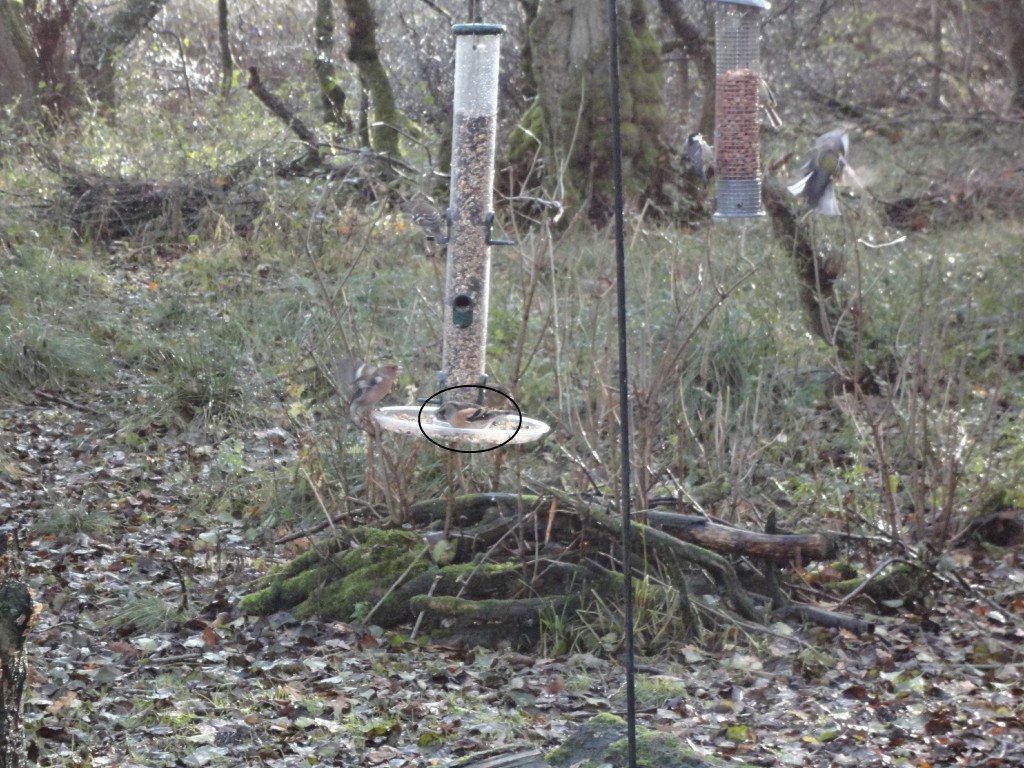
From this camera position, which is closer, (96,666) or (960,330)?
(96,666)

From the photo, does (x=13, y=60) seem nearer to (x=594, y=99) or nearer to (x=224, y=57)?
(x=224, y=57)

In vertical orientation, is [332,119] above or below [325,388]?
above

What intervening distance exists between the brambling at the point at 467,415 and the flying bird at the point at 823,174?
2.75 m

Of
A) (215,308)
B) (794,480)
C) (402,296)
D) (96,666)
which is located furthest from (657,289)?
(96,666)

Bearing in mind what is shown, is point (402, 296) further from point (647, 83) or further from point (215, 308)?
point (647, 83)

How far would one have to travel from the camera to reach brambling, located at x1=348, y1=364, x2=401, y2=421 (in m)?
4.24

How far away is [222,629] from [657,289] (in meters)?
4.66

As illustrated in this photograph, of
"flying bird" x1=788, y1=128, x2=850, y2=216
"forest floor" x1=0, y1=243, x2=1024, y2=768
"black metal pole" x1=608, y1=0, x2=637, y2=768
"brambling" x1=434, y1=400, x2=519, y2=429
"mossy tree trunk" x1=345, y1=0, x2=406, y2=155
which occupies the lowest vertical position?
"forest floor" x1=0, y1=243, x2=1024, y2=768

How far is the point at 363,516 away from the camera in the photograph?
605cm

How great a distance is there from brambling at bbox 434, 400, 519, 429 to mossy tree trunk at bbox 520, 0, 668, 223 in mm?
6844

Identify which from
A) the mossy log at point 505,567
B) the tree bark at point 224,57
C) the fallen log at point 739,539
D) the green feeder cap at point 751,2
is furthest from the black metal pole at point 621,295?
the tree bark at point 224,57

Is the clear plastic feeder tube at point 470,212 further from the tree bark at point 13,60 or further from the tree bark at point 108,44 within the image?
the tree bark at point 108,44

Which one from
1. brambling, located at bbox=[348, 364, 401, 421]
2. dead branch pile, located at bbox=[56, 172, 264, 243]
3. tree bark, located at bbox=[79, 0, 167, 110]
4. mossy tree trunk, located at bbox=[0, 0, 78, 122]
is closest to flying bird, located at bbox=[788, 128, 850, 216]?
brambling, located at bbox=[348, 364, 401, 421]

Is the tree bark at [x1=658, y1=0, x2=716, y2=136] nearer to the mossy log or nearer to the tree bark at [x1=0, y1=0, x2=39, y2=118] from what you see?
the tree bark at [x1=0, y1=0, x2=39, y2=118]
